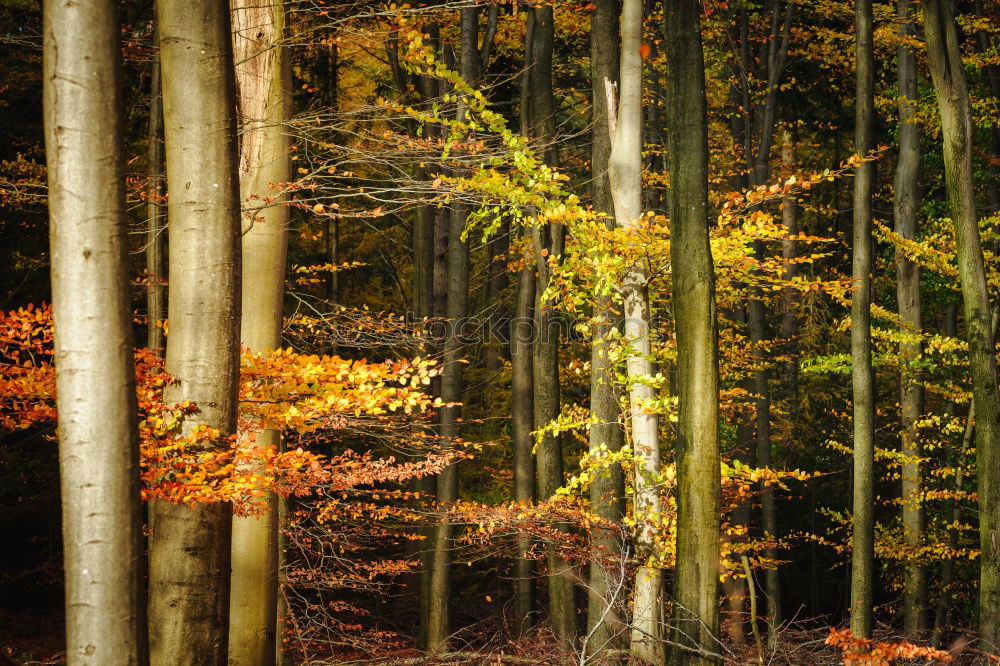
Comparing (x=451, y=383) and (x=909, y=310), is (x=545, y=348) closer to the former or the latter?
(x=451, y=383)

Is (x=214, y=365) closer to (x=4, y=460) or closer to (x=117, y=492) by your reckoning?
(x=117, y=492)

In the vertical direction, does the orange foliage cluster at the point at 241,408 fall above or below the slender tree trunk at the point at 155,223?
below

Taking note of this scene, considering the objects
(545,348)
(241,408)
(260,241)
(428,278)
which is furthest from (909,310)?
(241,408)

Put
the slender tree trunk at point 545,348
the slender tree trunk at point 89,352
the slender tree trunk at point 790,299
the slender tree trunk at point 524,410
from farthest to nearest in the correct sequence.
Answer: the slender tree trunk at point 790,299 < the slender tree trunk at point 524,410 < the slender tree trunk at point 545,348 < the slender tree trunk at point 89,352

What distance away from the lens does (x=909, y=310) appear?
39.8ft

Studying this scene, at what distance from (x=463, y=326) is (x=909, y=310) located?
661cm

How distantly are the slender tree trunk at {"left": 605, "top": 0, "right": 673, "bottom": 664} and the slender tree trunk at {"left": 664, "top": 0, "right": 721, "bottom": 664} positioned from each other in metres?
2.30

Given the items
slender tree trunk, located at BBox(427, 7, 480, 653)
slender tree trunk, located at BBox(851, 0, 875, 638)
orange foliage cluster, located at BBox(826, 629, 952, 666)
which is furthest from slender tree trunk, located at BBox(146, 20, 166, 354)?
slender tree trunk, located at BBox(851, 0, 875, 638)

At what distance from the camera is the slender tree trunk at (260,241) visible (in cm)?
633

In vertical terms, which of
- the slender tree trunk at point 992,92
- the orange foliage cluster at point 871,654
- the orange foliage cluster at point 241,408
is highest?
the slender tree trunk at point 992,92

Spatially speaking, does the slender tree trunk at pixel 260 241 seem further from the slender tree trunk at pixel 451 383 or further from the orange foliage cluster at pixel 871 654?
the slender tree trunk at pixel 451 383

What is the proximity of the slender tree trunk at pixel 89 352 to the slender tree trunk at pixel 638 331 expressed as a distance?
17.4 ft

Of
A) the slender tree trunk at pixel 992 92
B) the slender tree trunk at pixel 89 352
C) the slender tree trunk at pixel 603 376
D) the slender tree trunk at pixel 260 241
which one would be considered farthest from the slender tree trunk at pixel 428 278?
the slender tree trunk at pixel 89 352

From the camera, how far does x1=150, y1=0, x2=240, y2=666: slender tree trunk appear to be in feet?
14.7
